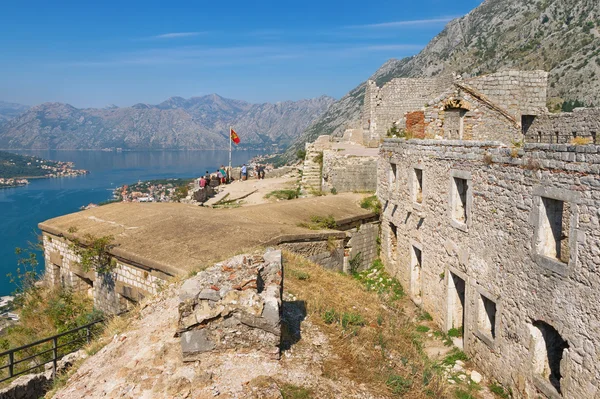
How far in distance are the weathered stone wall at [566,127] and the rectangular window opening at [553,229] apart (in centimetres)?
364

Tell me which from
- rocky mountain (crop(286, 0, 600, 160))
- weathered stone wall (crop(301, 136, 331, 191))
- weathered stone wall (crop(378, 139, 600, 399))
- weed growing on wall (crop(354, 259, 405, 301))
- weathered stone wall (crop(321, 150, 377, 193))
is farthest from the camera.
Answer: rocky mountain (crop(286, 0, 600, 160))

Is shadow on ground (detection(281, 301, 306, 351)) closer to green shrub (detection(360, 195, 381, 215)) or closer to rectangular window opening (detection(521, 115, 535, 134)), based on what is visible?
green shrub (detection(360, 195, 381, 215))

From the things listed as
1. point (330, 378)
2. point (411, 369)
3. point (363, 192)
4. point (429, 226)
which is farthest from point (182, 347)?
point (363, 192)

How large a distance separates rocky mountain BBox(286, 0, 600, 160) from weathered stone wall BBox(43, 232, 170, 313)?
173 feet

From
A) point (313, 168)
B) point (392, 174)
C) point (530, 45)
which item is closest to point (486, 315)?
point (392, 174)

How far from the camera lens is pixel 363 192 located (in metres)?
20.0

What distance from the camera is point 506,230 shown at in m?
8.48

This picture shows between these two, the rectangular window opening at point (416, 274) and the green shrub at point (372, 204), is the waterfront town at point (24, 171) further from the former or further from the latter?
the rectangular window opening at point (416, 274)

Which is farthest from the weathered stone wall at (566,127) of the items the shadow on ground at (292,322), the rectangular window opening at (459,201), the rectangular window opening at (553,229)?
the shadow on ground at (292,322)

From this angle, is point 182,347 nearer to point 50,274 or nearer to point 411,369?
point 411,369

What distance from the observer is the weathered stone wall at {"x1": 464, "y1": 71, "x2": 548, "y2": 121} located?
47.5 ft

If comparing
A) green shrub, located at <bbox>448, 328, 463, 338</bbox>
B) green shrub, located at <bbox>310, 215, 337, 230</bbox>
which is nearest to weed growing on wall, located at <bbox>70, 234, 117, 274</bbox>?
green shrub, located at <bbox>310, 215, 337, 230</bbox>

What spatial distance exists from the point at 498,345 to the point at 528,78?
9385 millimetres

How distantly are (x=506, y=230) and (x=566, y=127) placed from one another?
5.66 m
